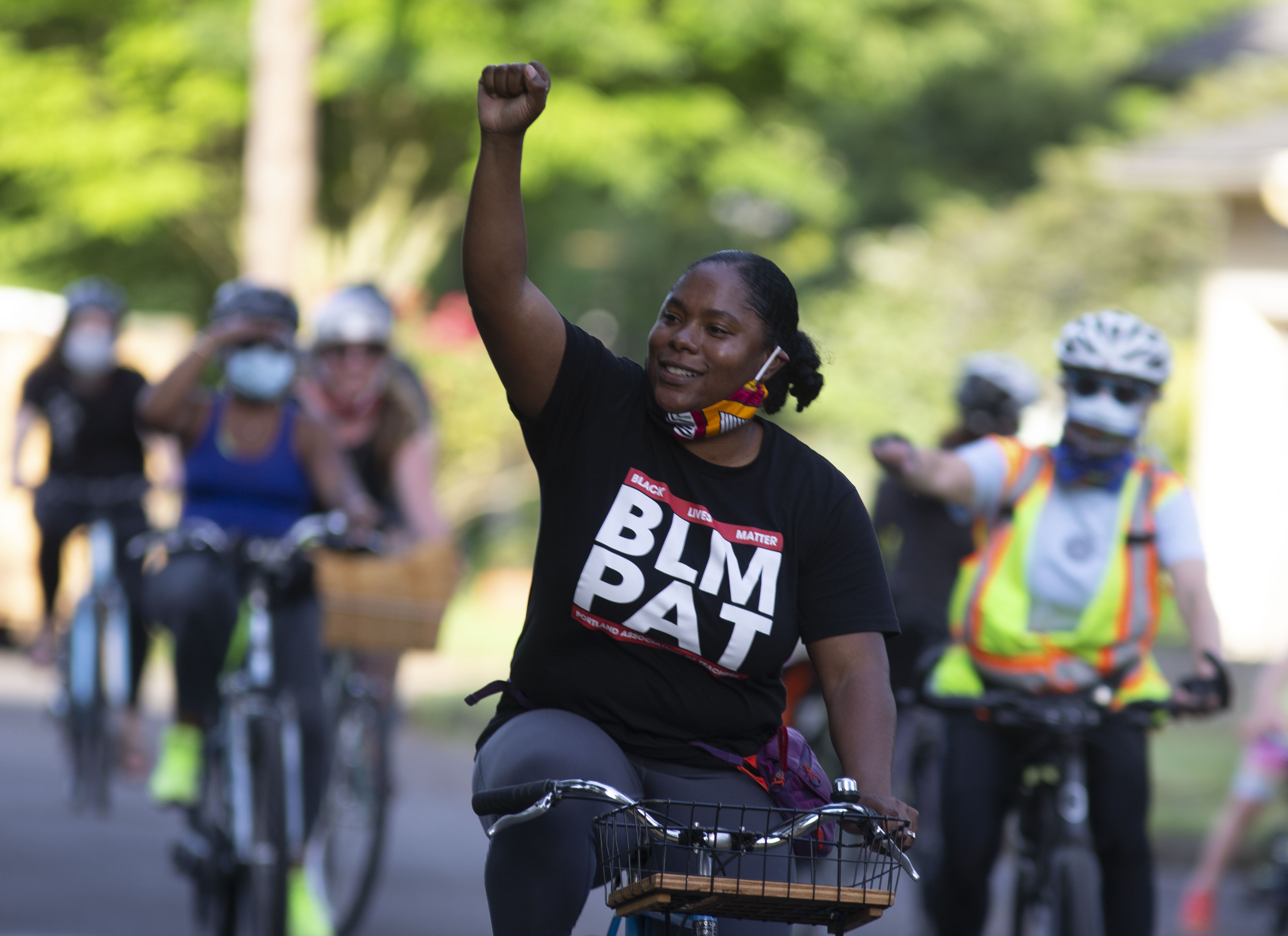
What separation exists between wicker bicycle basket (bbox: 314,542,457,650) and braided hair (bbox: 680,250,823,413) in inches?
124

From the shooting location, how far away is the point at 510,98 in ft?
10.9

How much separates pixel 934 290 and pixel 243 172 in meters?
9.05

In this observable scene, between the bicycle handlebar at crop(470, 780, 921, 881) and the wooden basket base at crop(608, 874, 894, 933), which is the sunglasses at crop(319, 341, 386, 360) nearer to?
the bicycle handlebar at crop(470, 780, 921, 881)

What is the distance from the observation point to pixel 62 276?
2356cm

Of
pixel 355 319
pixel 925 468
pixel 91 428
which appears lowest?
pixel 925 468

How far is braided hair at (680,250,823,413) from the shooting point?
3.66m

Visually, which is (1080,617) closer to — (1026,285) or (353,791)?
(353,791)

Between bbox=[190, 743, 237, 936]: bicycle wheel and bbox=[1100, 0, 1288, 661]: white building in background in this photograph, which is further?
bbox=[1100, 0, 1288, 661]: white building in background

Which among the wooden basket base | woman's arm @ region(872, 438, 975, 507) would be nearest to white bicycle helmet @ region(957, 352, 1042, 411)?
woman's arm @ region(872, 438, 975, 507)

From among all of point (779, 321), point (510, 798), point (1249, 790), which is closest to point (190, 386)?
point (779, 321)

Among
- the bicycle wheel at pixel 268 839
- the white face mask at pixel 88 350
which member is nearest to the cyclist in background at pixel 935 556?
the bicycle wheel at pixel 268 839

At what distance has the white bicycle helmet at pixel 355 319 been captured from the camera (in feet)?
24.6

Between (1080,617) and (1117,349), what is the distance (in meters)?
0.77

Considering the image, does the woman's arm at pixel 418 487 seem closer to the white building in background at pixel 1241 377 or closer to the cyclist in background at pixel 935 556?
the cyclist in background at pixel 935 556
